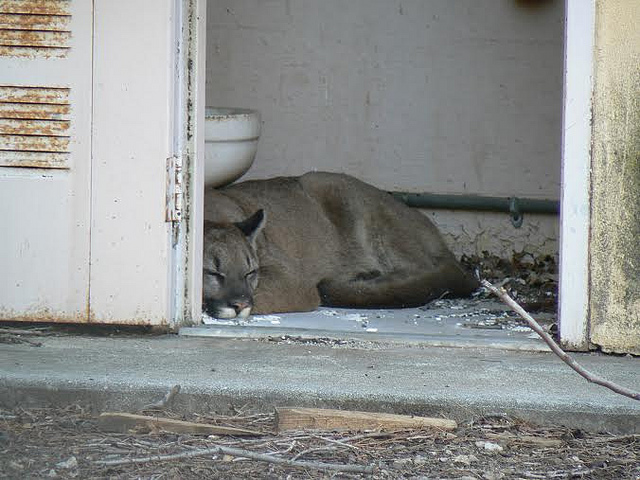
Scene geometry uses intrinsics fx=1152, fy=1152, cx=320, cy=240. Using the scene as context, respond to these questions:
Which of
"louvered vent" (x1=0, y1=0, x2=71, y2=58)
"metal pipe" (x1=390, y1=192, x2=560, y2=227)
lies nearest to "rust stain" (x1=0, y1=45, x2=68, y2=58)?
"louvered vent" (x1=0, y1=0, x2=71, y2=58)

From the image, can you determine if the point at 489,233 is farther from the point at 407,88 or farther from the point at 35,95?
the point at 35,95

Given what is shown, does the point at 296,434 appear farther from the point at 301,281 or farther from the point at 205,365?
the point at 301,281

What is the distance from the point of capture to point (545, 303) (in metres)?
6.38

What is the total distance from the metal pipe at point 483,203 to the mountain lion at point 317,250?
0.93ft

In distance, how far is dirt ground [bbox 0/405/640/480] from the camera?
3.63m

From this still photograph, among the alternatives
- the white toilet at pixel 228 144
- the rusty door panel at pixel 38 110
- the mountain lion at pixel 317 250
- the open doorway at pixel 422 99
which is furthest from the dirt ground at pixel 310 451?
the open doorway at pixel 422 99

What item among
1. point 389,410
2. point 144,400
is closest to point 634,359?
point 389,410

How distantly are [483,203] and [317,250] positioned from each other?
4.19ft

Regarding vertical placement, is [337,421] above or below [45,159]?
below

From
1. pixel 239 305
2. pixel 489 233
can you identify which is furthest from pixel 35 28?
pixel 489 233

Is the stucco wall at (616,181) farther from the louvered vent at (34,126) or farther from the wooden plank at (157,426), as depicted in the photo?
the louvered vent at (34,126)

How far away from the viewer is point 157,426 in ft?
13.0

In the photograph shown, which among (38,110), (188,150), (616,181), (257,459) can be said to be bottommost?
(257,459)

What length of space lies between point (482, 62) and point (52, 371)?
13.9ft
